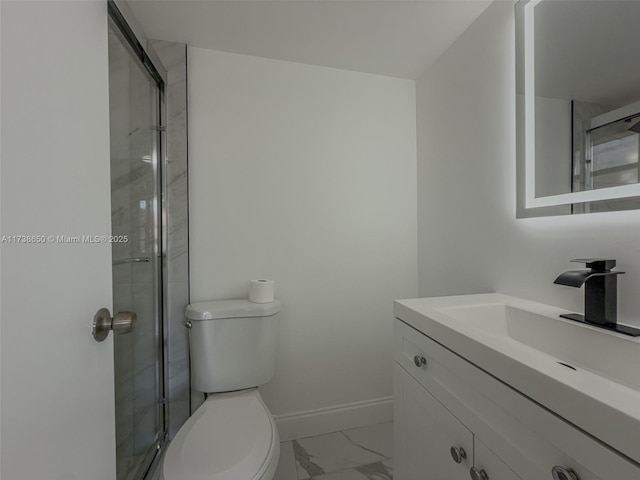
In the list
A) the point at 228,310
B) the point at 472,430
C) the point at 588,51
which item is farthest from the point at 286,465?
the point at 588,51

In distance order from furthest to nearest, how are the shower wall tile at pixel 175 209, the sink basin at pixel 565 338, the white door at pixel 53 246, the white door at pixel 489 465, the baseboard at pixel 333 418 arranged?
1. the baseboard at pixel 333 418
2. the shower wall tile at pixel 175 209
3. the sink basin at pixel 565 338
4. the white door at pixel 489 465
5. the white door at pixel 53 246

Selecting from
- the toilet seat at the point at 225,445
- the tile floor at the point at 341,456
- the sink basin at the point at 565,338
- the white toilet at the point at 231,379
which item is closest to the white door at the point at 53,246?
the toilet seat at the point at 225,445

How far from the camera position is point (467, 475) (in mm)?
733

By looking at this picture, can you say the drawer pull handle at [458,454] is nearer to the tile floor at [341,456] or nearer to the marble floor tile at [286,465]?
the tile floor at [341,456]

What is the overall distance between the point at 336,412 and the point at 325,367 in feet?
0.90

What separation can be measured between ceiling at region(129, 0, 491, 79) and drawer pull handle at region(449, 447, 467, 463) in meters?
1.63

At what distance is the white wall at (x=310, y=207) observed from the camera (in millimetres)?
1603

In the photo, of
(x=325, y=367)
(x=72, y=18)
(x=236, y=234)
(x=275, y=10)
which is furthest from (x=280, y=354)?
(x=275, y=10)

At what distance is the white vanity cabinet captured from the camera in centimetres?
50

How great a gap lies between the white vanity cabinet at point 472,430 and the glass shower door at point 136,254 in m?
1.08

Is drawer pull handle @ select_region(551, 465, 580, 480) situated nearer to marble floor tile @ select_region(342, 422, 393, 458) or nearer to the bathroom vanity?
the bathroom vanity

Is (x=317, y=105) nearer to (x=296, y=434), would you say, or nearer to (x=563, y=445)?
(x=563, y=445)

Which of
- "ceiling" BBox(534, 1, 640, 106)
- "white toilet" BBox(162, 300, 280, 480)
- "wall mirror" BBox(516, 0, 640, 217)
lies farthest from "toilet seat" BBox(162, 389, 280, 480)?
"ceiling" BBox(534, 1, 640, 106)

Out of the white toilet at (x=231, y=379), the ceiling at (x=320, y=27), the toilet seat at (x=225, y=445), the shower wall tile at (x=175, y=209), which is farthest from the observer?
the shower wall tile at (x=175, y=209)
